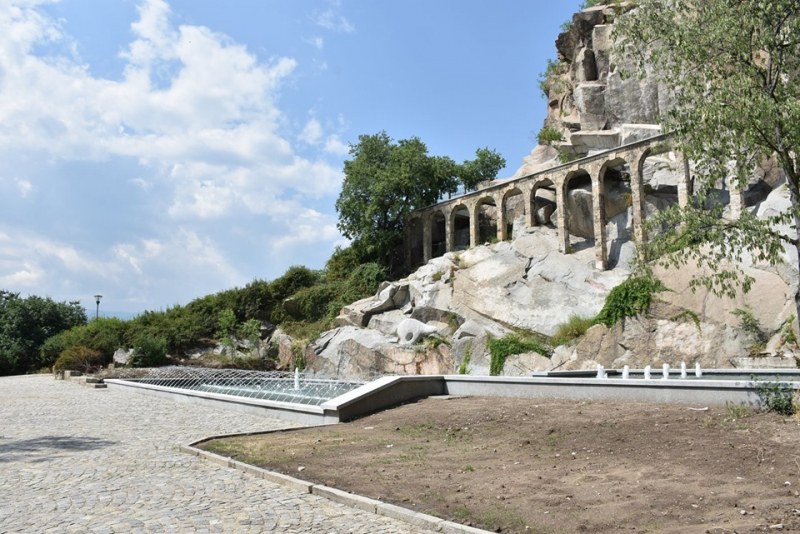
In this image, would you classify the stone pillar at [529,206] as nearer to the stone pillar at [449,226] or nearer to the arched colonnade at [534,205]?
the arched colonnade at [534,205]

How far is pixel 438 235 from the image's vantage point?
46125 mm

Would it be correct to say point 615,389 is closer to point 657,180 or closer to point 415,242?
point 657,180

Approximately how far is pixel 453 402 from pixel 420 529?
7769mm

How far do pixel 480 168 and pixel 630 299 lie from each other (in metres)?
27.4

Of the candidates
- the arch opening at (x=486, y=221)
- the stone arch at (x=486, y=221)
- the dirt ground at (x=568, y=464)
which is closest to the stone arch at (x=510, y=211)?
the stone arch at (x=486, y=221)

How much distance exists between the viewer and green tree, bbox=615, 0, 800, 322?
11.1 m

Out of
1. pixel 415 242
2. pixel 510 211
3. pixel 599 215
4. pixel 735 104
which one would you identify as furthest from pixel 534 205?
pixel 735 104

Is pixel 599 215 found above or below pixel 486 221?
below

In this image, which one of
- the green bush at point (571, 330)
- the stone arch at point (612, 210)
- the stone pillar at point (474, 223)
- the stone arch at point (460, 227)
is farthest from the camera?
the stone arch at point (460, 227)

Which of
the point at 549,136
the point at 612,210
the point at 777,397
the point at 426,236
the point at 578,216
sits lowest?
the point at 777,397

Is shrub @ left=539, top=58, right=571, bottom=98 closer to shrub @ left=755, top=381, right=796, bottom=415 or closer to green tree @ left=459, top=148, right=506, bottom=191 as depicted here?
green tree @ left=459, top=148, right=506, bottom=191

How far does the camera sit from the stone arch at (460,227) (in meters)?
41.1

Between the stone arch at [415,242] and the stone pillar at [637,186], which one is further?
the stone arch at [415,242]

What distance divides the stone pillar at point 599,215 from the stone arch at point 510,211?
504 cm
